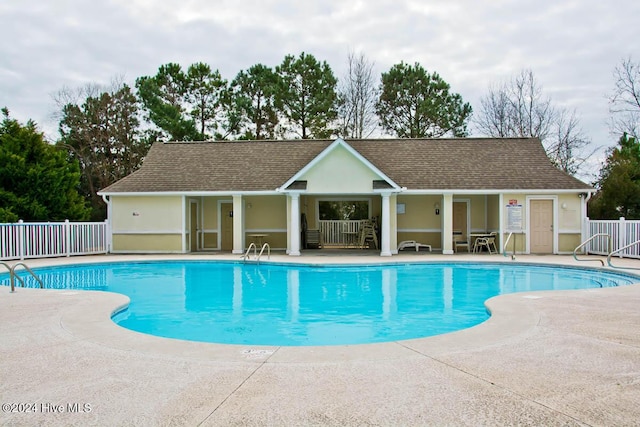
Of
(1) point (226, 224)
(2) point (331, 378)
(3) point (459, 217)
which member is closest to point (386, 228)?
(3) point (459, 217)

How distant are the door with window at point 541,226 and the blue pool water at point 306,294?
Result: 3754mm

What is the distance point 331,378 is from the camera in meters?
4.17

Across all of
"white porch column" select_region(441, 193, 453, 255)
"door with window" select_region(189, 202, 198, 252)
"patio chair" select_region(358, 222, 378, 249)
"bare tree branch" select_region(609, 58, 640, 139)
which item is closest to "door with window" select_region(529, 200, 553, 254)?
"white porch column" select_region(441, 193, 453, 255)

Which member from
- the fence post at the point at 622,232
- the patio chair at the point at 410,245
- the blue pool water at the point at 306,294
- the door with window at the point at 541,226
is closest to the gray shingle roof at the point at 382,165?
the door with window at the point at 541,226

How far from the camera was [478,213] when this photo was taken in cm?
2020

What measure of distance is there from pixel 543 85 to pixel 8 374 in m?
33.9

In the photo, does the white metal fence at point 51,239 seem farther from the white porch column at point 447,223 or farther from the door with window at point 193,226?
the white porch column at point 447,223

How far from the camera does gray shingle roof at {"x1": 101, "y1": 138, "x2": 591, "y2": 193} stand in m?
18.5

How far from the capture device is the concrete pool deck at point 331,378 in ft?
11.1

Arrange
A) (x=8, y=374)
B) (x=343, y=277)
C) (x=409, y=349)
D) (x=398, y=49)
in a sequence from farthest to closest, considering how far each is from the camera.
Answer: (x=398, y=49)
(x=343, y=277)
(x=409, y=349)
(x=8, y=374)

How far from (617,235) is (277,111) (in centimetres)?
2064

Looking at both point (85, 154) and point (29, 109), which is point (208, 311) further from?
point (29, 109)

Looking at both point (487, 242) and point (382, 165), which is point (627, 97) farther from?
point (382, 165)

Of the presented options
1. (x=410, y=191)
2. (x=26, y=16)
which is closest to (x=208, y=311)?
(x=410, y=191)
